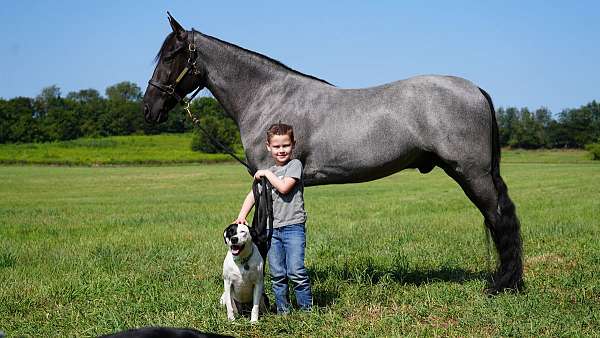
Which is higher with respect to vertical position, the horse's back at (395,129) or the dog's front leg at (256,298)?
the horse's back at (395,129)

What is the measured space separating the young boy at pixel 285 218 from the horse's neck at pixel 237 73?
1020 millimetres

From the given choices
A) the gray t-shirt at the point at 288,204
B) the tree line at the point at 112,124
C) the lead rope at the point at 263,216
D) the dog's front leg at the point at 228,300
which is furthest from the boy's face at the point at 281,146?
the tree line at the point at 112,124

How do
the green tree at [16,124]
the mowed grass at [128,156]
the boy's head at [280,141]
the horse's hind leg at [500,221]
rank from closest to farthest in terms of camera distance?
the boy's head at [280,141]
the horse's hind leg at [500,221]
the mowed grass at [128,156]
the green tree at [16,124]

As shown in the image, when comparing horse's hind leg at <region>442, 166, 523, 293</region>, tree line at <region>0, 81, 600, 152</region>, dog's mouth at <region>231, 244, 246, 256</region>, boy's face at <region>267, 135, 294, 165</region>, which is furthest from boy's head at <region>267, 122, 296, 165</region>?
tree line at <region>0, 81, 600, 152</region>

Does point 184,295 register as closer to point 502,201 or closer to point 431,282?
point 431,282

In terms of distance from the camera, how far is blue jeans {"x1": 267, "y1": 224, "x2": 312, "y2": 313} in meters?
5.45

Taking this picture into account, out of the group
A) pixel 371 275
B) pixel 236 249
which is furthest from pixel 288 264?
pixel 371 275

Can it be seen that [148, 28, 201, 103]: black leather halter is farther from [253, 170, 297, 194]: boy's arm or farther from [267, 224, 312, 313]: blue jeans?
[267, 224, 312, 313]: blue jeans

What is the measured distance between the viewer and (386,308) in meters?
5.72

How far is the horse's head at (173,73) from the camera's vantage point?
634 centimetres

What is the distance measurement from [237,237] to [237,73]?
2.20 m

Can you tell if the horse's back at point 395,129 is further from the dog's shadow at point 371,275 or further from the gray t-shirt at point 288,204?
the dog's shadow at point 371,275

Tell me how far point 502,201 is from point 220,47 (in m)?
3.51

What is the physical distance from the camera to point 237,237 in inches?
194
